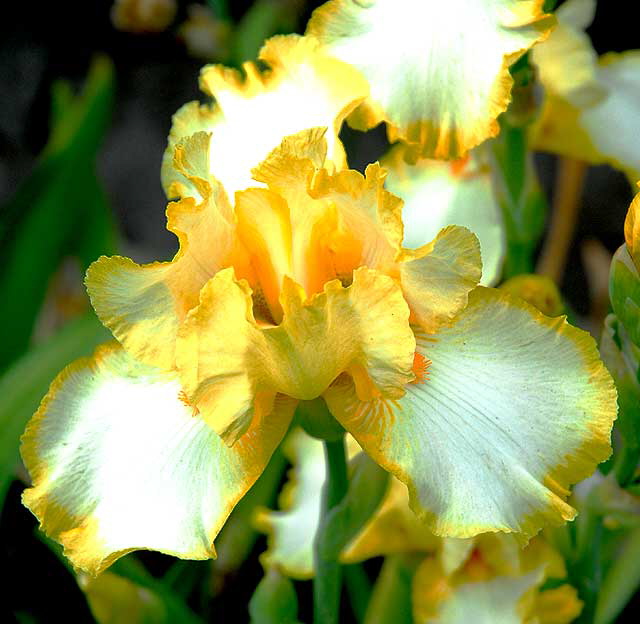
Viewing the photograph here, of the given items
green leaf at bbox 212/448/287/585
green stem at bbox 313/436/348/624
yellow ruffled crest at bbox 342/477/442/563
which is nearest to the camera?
green stem at bbox 313/436/348/624

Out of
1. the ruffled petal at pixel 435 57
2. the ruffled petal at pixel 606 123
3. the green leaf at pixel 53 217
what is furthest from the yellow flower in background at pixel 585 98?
the green leaf at pixel 53 217

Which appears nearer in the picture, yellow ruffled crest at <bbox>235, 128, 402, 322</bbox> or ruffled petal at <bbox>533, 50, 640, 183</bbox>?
yellow ruffled crest at <bbox>235, 128, 402, 322</bbox>

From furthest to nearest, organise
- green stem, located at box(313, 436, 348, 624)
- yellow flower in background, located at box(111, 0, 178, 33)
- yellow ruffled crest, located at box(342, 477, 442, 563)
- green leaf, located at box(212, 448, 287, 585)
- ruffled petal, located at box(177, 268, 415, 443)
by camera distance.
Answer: yellow flower in background, located at box(111, 0, 178, 33) < green leaf, located at box(212, 448, 287, 585) < yellow ruffled crest, located at box(342, 477, 442, 563) < green stem, located at box(313, 436, 348, 624) < ruffled petal, located at box(177, 268, 415, 443)

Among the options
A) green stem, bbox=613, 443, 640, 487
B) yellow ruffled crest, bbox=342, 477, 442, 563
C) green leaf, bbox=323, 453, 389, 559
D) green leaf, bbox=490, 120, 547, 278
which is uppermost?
green leaf, bbox=490, 120, 547, 278

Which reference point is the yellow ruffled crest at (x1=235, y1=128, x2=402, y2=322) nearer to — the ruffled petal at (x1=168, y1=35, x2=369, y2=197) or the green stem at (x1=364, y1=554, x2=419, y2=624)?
the ruffled petal at (x1=168, y1=35, x2=369, y2=197)

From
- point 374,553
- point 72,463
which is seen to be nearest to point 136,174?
point 374,553

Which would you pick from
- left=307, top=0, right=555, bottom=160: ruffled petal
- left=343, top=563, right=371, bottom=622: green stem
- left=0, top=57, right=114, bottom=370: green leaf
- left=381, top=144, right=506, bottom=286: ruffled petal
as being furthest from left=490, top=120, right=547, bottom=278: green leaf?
left=0, top=57, right=114, bottom=370: green leaf
